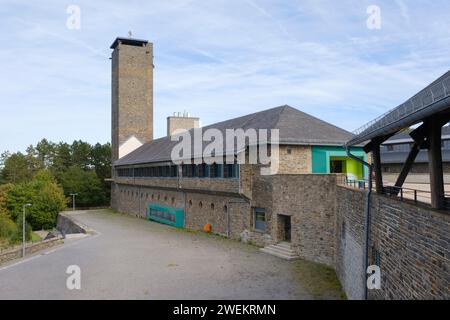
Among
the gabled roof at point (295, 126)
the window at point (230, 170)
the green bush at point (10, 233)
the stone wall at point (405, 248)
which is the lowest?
the green bush at point (10, 233)

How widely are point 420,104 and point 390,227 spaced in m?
3.21

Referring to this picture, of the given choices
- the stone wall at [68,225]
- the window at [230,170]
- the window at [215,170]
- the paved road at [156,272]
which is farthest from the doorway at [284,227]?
the stone wall at [68,225]

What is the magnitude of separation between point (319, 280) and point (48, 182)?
46314mm

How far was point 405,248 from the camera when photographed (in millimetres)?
7367

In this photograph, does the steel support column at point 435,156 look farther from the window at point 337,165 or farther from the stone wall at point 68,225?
the stone wall at point 68,225

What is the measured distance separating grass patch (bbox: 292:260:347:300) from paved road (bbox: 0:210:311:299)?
1.22 ft

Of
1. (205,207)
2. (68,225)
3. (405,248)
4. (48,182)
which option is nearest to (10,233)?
(68,225)

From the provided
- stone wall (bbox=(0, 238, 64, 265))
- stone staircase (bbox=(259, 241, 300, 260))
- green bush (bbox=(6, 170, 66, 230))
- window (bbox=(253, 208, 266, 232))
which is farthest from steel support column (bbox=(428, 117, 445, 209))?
green bush (bbox=(6, 170, 66, 230))

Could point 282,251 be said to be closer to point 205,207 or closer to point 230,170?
point 230,170

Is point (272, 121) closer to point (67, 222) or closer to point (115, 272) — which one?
point (115, 272)

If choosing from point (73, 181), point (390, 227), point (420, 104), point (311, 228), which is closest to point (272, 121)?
point (311, 228)

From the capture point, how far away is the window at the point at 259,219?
2103 cm

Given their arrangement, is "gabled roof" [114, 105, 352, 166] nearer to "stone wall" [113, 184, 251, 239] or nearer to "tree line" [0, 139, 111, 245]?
"stone wall" [113, 184, 251, 239]

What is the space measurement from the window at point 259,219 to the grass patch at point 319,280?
11.7 feet
